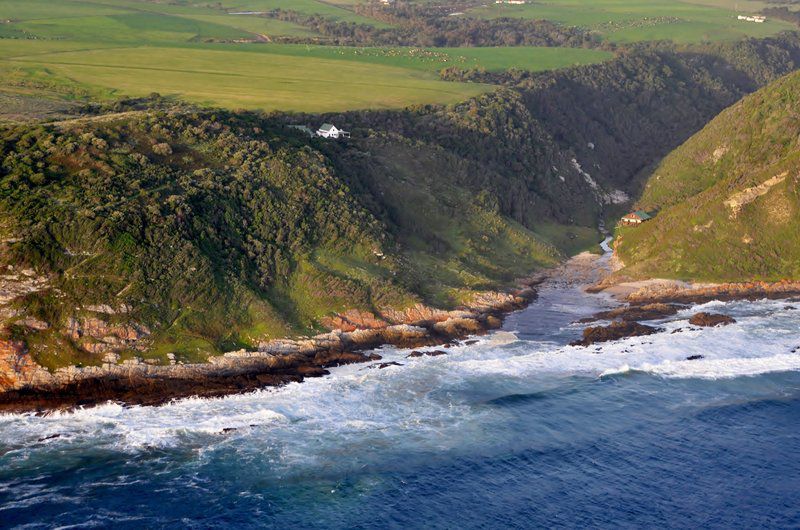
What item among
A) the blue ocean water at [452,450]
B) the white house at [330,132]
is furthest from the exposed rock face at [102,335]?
the white house at [330,132]

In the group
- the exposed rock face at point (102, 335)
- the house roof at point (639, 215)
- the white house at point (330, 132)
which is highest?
the white house at point (330, 132)

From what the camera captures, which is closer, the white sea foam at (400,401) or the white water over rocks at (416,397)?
the white water over rocks at (416,397)

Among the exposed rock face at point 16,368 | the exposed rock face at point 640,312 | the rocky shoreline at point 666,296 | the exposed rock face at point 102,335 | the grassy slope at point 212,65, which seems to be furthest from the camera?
the grassy slope at point 212,65

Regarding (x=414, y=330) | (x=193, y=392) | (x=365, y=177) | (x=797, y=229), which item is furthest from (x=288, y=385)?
(x=797, y=229)

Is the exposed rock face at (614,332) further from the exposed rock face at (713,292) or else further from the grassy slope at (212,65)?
the grassy slope at (212,65)

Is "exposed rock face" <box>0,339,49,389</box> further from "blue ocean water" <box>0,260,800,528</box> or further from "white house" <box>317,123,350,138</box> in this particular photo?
"white house" <box>317,123,350,138</box>

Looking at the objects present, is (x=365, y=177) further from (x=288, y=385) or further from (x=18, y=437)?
(x=18, y=437)

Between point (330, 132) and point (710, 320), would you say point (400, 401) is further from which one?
point (330, 132)
